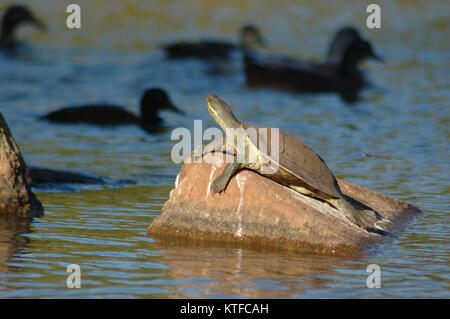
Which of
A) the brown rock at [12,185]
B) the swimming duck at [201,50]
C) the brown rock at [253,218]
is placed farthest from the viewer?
the swimming duck at [201,50]

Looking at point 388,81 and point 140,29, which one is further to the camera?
point 140,29

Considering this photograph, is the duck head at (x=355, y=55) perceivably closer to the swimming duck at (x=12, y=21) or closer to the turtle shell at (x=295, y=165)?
the swimming duck at (x=12, y=21)

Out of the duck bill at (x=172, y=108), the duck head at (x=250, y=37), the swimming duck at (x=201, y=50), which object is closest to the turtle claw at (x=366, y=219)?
the duck bill at (x=172, y=108)

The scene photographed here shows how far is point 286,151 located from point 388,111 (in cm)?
890

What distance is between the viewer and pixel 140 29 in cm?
2584

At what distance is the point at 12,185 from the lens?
822 centimetres

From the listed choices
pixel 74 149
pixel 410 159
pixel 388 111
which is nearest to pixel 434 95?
pixel 388 111

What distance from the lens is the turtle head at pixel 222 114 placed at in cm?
768

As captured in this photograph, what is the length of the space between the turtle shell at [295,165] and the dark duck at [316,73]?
10.1 m

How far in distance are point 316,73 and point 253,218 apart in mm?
11606

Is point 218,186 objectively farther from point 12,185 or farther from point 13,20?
point 13,20

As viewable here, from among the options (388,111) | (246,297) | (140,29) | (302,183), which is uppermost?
(140,29)

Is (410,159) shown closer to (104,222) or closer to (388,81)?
(104,222)

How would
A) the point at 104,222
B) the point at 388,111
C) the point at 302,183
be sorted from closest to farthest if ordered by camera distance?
1. the point at 302,183
2. the point at 104,222
3. the point at 388,111
